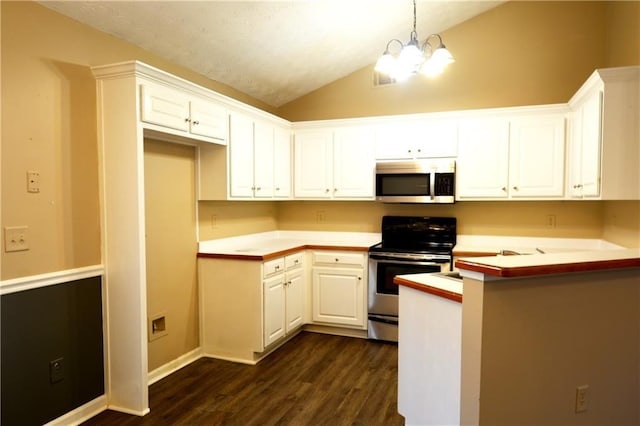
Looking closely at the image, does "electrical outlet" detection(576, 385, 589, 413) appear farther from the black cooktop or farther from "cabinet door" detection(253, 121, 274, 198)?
"cabinet door" detection(253, 121, 274, 198)

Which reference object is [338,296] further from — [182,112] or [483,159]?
[182,112]

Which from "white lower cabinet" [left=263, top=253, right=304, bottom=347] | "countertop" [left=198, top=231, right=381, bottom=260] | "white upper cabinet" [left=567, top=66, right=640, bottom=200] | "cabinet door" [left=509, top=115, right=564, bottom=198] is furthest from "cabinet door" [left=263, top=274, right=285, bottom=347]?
"white upper cabinet" [left=567, top=66, right=640, bottom=200]

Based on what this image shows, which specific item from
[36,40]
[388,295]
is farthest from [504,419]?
[36,40]

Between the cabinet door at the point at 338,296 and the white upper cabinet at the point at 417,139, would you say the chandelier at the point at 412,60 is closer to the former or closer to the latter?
the white upper cabinet at the point at 417,139

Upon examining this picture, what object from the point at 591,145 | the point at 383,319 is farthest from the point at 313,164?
the point at 591,145

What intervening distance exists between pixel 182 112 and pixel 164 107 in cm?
16

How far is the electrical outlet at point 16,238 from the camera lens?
6.78 ft

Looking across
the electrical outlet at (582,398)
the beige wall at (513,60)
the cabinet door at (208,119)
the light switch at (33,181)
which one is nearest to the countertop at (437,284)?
the electrical outlet at (582,398)

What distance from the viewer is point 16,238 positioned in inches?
83.1

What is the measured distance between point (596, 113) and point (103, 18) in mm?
3299

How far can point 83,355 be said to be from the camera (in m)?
2.49

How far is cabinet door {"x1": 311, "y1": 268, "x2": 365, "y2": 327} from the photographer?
3.96m

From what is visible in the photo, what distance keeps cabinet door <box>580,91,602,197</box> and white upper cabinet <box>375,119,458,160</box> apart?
1.07 m

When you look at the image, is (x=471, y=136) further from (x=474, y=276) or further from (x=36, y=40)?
(x=36, y=40)
